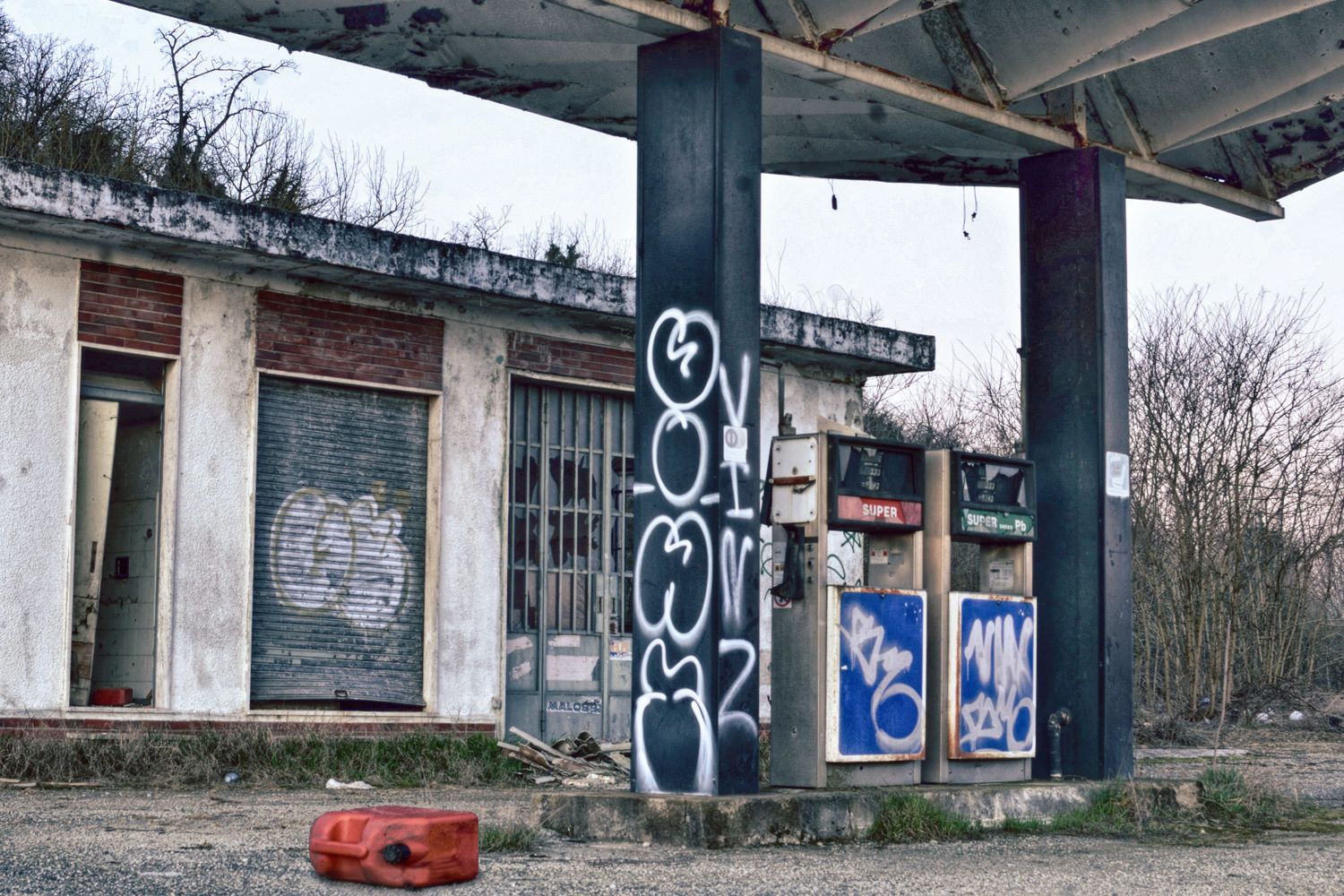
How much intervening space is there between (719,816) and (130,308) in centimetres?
614

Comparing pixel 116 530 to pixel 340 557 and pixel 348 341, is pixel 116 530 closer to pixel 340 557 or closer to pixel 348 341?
pixel 340 557

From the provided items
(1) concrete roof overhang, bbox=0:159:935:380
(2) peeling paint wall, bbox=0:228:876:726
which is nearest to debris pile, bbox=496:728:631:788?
(2) peeling paint wall, bbox=0:228:876:726

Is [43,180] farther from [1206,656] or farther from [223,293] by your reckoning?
[1206,656]

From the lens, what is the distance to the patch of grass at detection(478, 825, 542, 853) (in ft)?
21.8

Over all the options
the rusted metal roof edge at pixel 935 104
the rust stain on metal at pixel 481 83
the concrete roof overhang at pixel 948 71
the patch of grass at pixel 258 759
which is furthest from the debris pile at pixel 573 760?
the rusted metal roof edge at pixel 935 104

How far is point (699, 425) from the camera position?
7527 millimetres

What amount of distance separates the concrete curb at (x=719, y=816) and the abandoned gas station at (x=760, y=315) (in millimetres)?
323

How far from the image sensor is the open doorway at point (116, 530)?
35.2 feet

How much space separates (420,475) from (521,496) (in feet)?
3.35

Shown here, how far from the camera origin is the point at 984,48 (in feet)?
31.4

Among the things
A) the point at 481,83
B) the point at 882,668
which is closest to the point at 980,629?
the point at 882,668

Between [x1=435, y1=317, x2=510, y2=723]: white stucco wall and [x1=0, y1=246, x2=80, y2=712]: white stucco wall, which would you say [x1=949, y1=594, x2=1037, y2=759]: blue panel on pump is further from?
[x1=0, y1=246, x2=80, y2=712]: white stucco wall

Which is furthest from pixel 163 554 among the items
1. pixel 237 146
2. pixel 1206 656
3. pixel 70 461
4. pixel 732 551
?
pixel 1206 656

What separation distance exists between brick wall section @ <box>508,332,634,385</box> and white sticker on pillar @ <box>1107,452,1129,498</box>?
16.5ft
